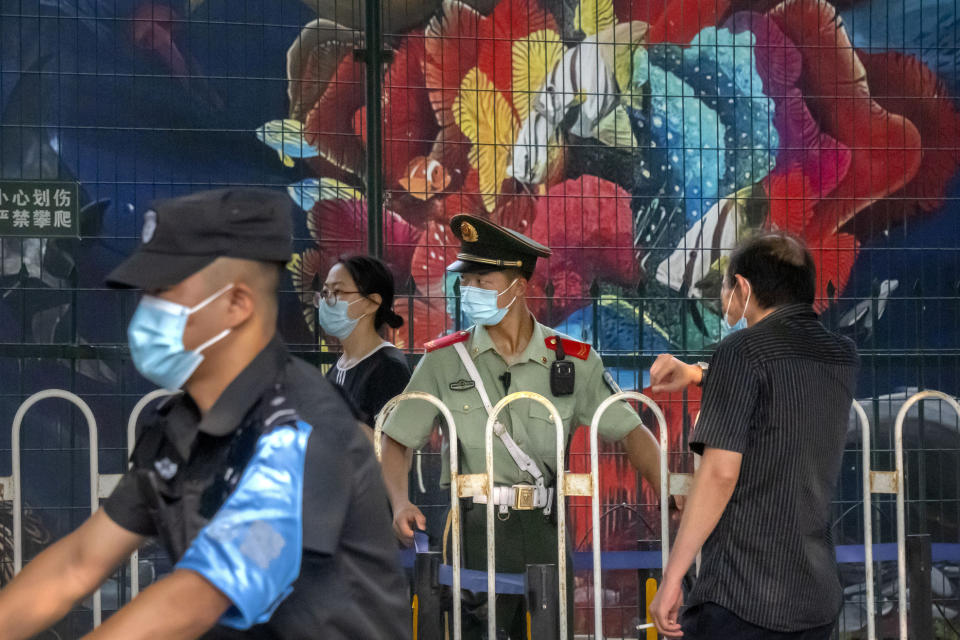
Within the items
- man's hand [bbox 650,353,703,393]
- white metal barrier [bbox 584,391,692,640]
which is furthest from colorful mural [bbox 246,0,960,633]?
man's hand [bbox 650,353,703,393]

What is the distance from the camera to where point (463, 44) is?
20.7 ft

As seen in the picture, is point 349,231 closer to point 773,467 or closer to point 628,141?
point 628,141

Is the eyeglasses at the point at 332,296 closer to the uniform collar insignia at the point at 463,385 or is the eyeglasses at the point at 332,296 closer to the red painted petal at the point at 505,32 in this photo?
→ the uniform collar insignia at the point at 463,385

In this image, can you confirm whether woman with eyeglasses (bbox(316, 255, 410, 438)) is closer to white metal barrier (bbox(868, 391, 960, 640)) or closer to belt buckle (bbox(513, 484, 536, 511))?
belt buckle (bbox(513, 484, 536, 511))

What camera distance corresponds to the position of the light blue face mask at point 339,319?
5.00 meters

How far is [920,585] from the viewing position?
462 centimetres

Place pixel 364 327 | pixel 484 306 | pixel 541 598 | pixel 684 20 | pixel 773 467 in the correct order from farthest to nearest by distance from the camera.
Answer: pixel 684 20 < pixel 364 327 < pixel 484 306 < pixel 541 598 < pixel 773 467

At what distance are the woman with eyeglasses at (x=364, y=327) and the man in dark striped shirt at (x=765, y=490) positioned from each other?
1816mm

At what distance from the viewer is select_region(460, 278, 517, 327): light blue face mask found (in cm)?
462

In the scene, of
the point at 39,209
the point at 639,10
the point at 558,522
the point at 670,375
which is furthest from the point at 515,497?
the point at 639,10

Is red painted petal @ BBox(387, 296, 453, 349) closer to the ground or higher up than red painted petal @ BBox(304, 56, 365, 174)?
closer to the ground

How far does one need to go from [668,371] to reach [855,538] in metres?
2.94

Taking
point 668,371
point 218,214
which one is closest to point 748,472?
point 668,371

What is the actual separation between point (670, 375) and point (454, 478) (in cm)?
90
